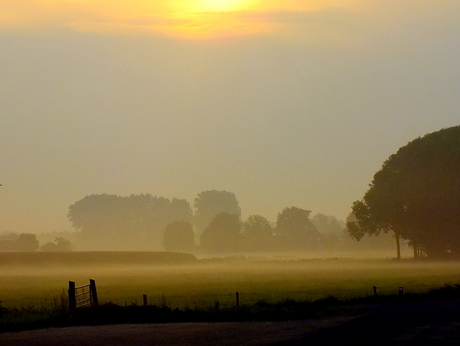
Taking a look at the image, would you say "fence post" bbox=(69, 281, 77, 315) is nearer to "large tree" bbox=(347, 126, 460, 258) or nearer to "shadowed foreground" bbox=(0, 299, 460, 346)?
"shadowed foreground" bbox=(0, 299, 460, 346)

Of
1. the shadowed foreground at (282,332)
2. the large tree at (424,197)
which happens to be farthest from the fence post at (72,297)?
the large tree at (424,197)

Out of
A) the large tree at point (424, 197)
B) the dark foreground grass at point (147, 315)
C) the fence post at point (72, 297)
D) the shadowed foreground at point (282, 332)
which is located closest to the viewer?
the shadowed foreground at point (282, 332)

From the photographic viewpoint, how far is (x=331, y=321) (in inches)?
1385

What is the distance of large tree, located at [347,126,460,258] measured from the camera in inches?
4370

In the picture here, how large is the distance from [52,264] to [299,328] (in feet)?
406

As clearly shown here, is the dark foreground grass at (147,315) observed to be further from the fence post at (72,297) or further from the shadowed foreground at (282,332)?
the shadowed foreground at (282,332)

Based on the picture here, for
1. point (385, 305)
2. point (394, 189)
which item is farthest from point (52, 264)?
point (385, 305)

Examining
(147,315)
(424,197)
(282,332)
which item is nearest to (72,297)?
(147,315)

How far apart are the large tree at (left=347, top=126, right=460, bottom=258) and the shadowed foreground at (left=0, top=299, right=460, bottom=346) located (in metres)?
74.7

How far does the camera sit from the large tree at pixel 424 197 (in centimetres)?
11100

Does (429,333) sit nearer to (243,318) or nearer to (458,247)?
(243,318)

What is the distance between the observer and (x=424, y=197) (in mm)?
112375

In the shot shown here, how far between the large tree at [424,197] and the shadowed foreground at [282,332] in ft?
245

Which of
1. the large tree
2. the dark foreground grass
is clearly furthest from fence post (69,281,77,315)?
the large tree
